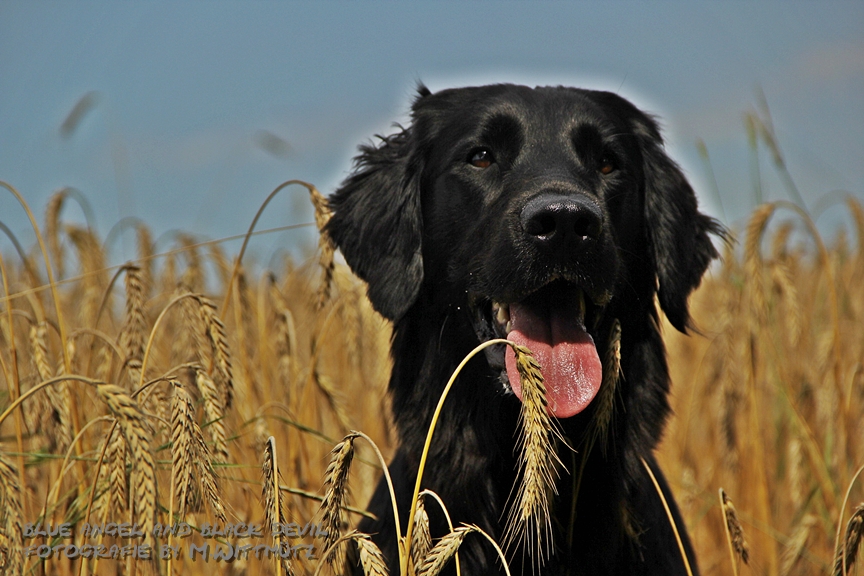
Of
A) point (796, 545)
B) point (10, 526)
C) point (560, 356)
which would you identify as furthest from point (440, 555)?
point (796, 545)

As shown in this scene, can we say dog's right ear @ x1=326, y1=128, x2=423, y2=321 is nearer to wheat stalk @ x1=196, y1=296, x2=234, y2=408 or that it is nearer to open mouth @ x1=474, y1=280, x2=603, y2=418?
open mouth @ x1=474, y1=280, x2=603, y2=418

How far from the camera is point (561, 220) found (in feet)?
7.27

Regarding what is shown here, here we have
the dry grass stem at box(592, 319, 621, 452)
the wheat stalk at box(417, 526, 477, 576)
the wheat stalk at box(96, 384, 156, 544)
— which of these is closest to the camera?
the wheat stalk at box(96, 384, 156, 544)

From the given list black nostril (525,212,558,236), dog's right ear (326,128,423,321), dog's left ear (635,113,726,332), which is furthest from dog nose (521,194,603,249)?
dog's left ear (635,113,726,332)

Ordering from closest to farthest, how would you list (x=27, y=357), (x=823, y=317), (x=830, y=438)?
(x=27, y=357), (x=830, y=438), (x=823, y=317)

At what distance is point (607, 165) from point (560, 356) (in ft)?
2.83

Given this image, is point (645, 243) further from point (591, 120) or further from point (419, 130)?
point (419, 130)

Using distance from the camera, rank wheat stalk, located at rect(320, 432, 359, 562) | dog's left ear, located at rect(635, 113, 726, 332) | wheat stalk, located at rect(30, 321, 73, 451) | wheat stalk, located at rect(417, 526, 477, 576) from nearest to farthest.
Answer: wheat stalk, located at rect(417, 526, 477, 576) → wheat stalk, located at rect(320, 432, 359, 562) → wheat stalk, located at rect(30, 321, 73, 451) → dog's left ear, located at rect(635, 113, 726, 332)

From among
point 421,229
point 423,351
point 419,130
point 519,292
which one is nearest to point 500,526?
point 423,351

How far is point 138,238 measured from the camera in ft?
13.3

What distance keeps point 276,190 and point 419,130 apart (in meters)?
0.62

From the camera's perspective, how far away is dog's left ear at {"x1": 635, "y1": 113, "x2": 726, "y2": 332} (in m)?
2.84

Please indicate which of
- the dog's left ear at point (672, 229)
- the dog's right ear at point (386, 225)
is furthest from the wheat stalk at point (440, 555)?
the dog's left ear at point (672, 229)

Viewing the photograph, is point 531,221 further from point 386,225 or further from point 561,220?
point 386,225
